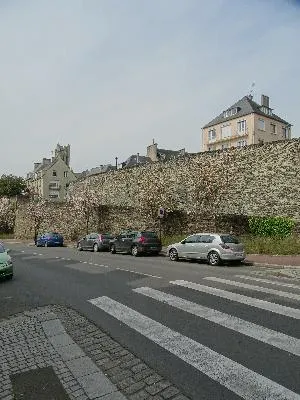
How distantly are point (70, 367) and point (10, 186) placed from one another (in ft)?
245

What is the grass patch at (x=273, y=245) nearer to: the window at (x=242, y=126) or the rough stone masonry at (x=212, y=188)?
the rough stone masonry at (x=212, y=188)

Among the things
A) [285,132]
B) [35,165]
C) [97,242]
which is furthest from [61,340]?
[35,165]

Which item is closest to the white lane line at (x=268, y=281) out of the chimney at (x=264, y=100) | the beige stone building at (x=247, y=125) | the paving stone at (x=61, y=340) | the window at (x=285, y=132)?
the paving stone at (x=61, y=340)

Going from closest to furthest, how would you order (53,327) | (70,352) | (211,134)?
(70,352)
(53,327)
(211,134)

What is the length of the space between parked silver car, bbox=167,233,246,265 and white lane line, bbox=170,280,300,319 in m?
6.27

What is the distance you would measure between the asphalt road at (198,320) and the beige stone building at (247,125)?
44.5m

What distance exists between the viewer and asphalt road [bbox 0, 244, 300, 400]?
16.1 ft

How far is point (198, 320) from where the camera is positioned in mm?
7496

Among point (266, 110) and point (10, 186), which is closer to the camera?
point (266, 110)

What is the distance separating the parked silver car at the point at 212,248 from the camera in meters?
17.7

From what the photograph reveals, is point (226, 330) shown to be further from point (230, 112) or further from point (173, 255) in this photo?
point (230, 112)

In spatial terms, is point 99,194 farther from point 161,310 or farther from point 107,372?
point 107,372

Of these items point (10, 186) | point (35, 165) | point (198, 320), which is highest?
point (35, 165)

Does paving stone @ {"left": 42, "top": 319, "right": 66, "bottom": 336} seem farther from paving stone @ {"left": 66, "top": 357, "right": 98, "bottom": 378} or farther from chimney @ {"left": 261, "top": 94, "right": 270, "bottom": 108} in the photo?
chimney @ {"left": 261, "top": 94, "right": 270, "bottom": 108}
